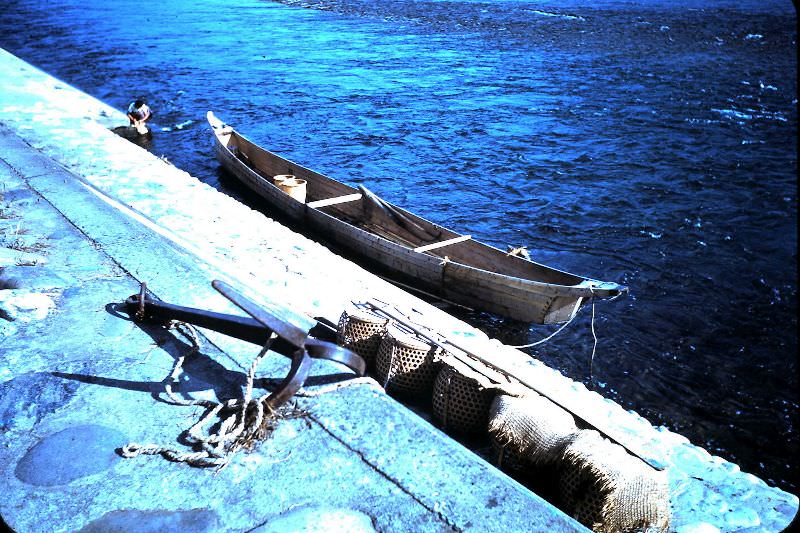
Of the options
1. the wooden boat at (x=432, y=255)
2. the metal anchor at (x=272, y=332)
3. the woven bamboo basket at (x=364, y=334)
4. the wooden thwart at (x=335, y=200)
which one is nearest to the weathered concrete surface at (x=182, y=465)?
the metal anchor at (x=272, y=332)

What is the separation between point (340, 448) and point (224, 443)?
594mm

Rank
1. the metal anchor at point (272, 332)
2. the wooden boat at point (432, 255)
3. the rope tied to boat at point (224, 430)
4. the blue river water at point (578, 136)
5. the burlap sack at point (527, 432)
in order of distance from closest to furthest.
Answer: the rope tied to boat at point (224, 430) < the metal anchor at point (272, 332) < the burlap sack at point (527, 432) < the wooden boat at point (432, 255) < the blue river water at point (578, 136)

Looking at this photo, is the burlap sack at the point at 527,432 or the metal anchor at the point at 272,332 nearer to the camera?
the metal anchor at the point at 272,332

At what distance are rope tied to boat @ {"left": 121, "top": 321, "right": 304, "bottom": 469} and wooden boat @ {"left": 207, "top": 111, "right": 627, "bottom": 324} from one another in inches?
212

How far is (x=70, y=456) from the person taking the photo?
10.3 feet

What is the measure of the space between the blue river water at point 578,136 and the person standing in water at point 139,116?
599 millimetres

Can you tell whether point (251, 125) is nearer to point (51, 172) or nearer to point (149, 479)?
point (51, 172)

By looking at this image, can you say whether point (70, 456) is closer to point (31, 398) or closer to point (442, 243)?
point (31, 398)

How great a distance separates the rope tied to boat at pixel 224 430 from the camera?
3148 mm

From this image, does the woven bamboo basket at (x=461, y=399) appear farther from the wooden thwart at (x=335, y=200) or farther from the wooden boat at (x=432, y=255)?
the wooden thwart at (x=335, y=200)

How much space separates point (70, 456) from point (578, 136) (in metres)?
16.9

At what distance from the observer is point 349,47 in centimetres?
2777

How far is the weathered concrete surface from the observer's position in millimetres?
2852

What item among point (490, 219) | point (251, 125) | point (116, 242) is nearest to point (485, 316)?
point (490, 219)
